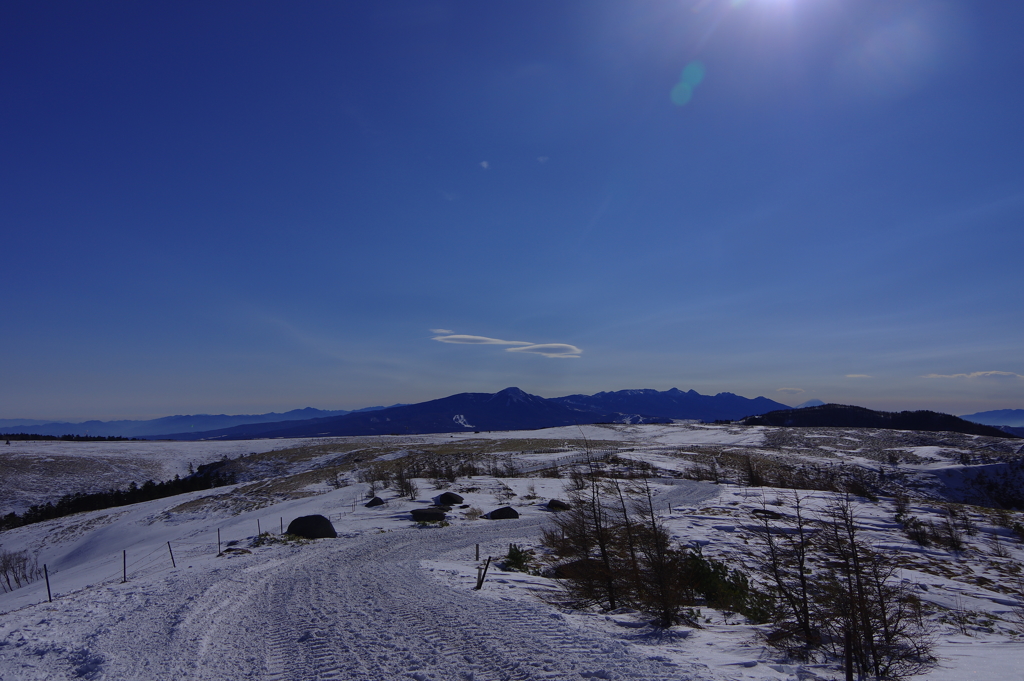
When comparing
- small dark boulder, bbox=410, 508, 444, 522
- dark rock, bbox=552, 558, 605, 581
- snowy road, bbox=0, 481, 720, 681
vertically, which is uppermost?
dark rock, bbox=552, 558, 605, 581

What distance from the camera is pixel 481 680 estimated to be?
636 centimetres

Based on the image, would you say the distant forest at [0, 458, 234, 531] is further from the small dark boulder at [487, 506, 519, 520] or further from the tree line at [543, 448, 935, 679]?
the tree line at [543, 448, 935, 679]

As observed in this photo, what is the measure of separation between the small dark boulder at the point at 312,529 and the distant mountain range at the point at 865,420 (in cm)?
9387

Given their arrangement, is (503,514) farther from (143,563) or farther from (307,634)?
(307,634)

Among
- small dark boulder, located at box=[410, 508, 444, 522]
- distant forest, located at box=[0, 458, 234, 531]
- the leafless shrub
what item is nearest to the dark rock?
small dark boulder, located at box=[410, 508, 444, 522]

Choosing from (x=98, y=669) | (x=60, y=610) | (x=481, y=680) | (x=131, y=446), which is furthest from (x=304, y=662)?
(x=131, y=446)

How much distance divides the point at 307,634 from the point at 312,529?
1280 centimetres

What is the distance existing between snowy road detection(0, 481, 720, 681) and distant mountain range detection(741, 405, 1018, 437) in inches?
3834

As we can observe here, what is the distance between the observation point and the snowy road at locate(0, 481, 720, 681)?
22.7 ft

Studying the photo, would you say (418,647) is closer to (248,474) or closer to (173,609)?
(173,609)

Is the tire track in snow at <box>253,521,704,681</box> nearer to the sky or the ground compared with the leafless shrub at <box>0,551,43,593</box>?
nearer to the sky

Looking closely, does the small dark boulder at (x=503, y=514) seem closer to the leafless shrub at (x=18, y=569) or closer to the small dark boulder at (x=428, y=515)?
the small dark boulder at (x=428, y=515)

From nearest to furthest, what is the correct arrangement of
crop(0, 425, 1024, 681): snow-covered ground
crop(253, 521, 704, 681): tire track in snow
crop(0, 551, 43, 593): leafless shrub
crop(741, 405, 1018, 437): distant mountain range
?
crop(253, 521, 704, 681): tire track in snow, crop(0, 425, 1024, 681): snow-covered ground, crop(0, 551, 43, 593): leafless shrub, crop(741, 405, 1018, 437): distant mountain range

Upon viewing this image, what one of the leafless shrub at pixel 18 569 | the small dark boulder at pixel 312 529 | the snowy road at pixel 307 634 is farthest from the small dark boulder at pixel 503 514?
the leafless shrub at pixel 18 569
